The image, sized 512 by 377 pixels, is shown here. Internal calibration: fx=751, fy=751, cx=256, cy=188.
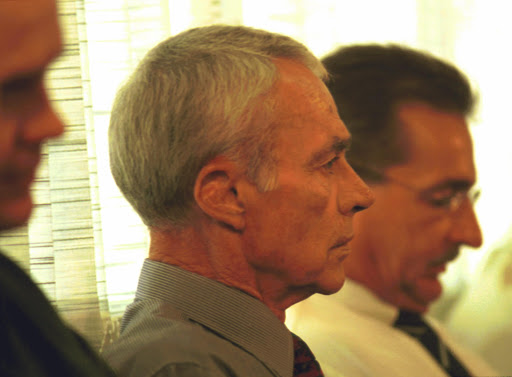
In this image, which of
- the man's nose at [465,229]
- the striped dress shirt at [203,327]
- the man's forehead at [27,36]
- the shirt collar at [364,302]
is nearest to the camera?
the man's forehead at [27,36]

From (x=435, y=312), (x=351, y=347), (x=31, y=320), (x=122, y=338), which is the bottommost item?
(x=435, y=312)

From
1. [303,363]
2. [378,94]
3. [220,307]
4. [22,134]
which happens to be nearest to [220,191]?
[220,307]

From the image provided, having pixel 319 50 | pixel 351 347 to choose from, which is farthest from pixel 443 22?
pixel 351 347

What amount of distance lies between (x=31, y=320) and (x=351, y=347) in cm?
99

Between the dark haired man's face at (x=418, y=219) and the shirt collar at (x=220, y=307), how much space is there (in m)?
0.63

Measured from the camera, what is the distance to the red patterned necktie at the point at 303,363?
1.10 metres

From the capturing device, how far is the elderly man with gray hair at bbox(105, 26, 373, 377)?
3.35 ft

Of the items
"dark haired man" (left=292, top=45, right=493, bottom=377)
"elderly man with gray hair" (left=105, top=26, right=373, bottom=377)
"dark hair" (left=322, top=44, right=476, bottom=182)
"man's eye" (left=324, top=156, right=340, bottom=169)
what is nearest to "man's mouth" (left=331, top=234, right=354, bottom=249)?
"elderly man with gray hair" (left=105, top=26, right=373, bottom=377)

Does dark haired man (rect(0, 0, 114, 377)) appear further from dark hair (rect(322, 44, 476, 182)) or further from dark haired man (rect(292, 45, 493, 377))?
dark hair (rect(322, 44, 476, 182))

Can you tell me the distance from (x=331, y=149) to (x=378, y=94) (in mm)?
663

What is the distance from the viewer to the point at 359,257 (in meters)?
1.66

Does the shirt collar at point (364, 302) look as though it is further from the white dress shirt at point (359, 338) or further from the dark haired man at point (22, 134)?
the dark haired man at point (22, 134)

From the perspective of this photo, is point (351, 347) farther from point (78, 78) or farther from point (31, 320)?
point (31, 320)

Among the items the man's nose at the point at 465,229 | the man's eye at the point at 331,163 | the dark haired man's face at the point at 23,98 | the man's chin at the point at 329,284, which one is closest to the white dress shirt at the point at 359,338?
the man's nose at the point at 465,229
